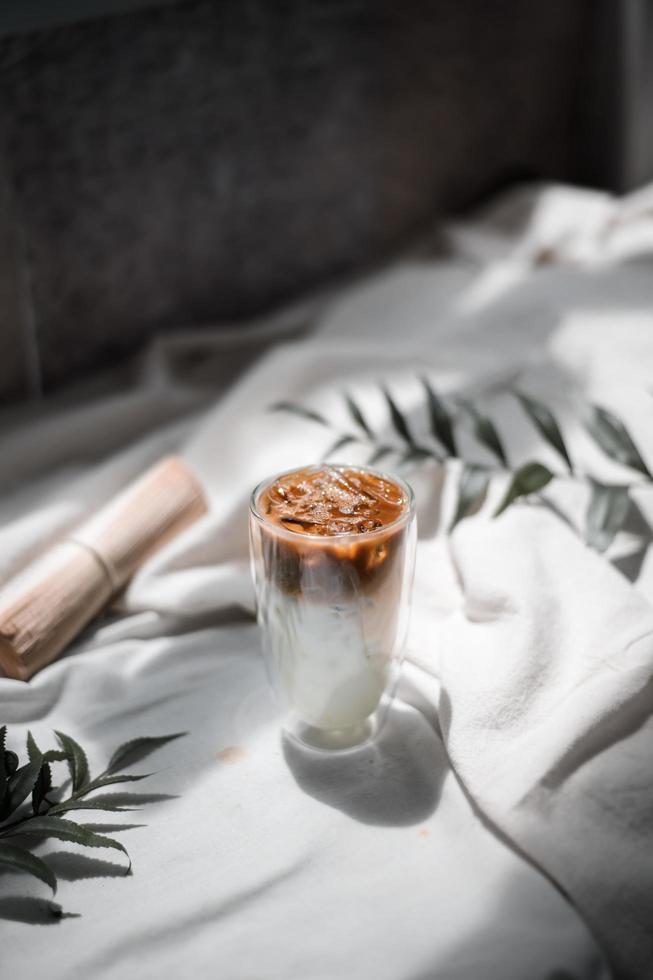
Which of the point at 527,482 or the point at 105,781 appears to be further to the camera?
the point at 527,482

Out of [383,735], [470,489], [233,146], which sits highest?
[233,146]

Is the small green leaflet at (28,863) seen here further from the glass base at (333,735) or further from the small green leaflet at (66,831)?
the glass base at (333,735)

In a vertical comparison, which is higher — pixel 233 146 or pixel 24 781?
pixel 233 146

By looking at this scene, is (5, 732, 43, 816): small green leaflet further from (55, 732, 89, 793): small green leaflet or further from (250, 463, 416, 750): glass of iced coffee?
(250, 463, 416, 750): glass of iced coffee

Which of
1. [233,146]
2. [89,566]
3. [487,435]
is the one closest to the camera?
[89,566]

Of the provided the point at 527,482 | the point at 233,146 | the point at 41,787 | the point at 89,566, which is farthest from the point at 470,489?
the point at 233,146

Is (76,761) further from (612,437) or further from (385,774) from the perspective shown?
(612,437)
